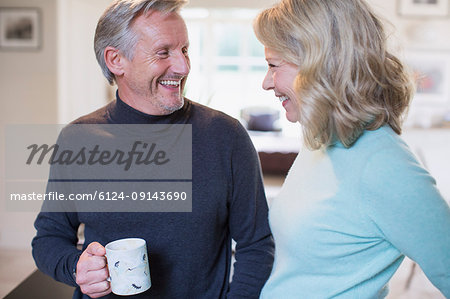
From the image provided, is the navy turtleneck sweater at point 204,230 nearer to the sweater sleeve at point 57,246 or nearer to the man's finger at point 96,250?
the sweater sleeve at point 57,246

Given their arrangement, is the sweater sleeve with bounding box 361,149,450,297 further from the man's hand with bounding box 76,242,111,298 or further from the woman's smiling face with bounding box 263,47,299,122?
the man's hand with bounding box 76,242,111,298

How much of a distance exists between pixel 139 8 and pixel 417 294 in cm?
296

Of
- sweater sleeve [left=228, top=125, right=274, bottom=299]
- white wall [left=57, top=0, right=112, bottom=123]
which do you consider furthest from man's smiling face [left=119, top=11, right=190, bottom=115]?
white wall [left=57, top=0, right=112, bottom=123]

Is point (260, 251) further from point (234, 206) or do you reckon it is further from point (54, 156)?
point (54, 156)

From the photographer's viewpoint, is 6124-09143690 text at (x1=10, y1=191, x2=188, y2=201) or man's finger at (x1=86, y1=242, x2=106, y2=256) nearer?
man's finger at (x1=86, y1=242, x2=106, y2=256)

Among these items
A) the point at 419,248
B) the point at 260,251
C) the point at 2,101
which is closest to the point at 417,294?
the point at 260,251

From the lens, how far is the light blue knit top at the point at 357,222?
88 cm

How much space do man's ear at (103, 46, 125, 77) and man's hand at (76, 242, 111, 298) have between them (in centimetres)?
50

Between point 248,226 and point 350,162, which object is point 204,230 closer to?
point 248,226

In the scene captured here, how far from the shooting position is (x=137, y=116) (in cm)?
131

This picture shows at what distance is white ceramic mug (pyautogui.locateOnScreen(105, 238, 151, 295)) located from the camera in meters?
0.98

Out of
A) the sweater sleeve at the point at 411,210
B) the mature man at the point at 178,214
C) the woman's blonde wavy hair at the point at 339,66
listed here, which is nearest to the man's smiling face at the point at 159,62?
the mature man at the point at 178,214

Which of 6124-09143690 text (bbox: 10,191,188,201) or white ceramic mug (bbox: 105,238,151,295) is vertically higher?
6124-09143690 text (bbox: 10,191,188,201)

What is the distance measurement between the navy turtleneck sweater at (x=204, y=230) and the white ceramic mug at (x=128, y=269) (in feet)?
0.76
